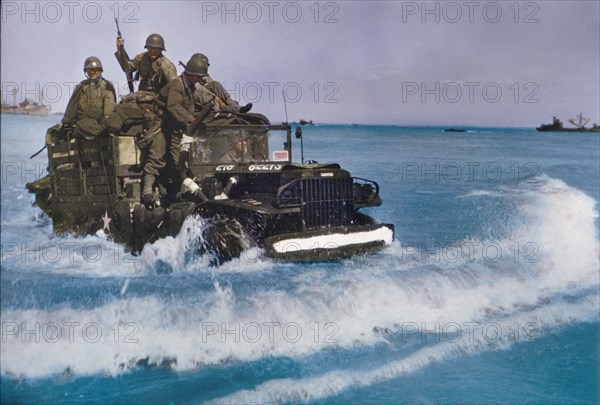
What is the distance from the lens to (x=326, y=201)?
705 cm

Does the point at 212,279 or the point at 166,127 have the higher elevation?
the point at 166,127

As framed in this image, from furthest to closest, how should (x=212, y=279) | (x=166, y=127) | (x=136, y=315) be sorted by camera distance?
(x=166, y=127)
(x=212, y=279)
(x=136, y=315)

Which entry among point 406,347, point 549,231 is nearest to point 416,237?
point 549,231

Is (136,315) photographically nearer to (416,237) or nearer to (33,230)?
(33,230)

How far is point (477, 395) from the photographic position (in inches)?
209

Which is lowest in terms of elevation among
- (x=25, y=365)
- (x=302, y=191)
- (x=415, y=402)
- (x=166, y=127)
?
(x=415, y=402)

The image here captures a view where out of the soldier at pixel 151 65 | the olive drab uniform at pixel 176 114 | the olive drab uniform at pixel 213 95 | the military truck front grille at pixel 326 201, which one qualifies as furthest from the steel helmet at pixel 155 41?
the military truck front grille at pixel 326 201

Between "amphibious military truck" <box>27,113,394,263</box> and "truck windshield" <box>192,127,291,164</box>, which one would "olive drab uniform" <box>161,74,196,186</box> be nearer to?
"amphibious military truck" <box>27,113,394,263</box>

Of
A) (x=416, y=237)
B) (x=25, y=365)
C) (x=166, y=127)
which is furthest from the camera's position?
(x=416, y=237)

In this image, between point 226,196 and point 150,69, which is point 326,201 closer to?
point 226,196

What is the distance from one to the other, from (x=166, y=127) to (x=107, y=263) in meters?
1.75

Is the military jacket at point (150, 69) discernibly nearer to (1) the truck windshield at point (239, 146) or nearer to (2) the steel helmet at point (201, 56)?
(2) the steel helmet at point (201, 56)

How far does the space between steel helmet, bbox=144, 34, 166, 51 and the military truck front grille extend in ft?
6.83

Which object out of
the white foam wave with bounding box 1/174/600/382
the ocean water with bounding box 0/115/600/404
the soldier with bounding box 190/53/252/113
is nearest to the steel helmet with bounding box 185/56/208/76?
the soldier with bounding box 190/53/252/113
